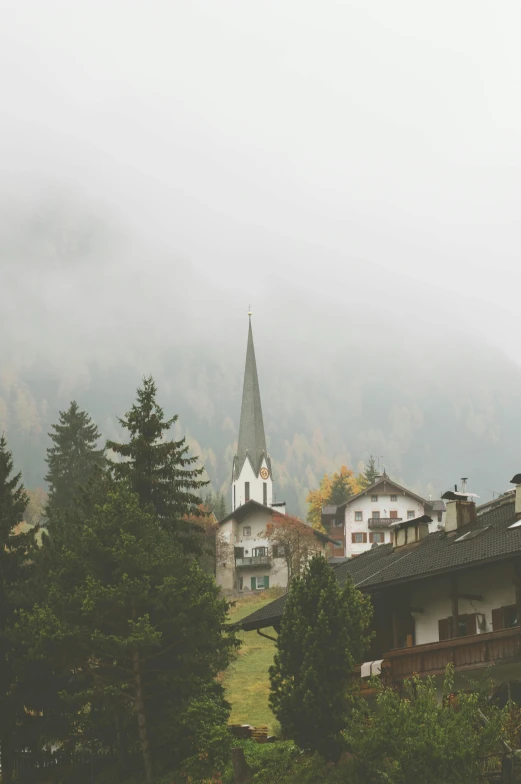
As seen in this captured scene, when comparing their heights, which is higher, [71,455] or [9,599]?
[71,455]

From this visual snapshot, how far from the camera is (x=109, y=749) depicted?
34.2 metres

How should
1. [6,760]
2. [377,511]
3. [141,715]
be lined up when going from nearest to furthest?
1. [141,715]
2. [6,760]
3. [377,511]

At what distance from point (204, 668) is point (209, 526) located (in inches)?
2447

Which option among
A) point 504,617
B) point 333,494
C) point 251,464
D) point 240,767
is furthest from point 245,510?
point 240,767

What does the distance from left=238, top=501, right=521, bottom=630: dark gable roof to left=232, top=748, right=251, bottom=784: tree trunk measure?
6381 millimetres

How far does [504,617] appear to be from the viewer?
3091 cm

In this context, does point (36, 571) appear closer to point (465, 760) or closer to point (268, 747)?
point (268, 747)

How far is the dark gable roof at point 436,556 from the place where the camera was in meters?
30.5

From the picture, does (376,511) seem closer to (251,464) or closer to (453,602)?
(251,464)

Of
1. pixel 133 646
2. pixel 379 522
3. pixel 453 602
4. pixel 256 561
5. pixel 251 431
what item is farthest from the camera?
pixel 251 431

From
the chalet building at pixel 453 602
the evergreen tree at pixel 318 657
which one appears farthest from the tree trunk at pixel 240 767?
the chalet building at pixel 453 602

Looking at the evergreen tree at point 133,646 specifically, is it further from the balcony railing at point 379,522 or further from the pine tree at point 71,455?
the balcony railing at point 379,522

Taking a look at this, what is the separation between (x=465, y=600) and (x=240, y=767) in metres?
9.45

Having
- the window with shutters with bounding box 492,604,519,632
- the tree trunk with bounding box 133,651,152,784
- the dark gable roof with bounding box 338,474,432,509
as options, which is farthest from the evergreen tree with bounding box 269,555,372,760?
the dark gable roof with bounding box 338,474,432,509
